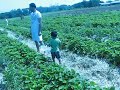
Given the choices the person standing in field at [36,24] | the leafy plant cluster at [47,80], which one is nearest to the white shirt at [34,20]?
the person standing in field at [36,24]

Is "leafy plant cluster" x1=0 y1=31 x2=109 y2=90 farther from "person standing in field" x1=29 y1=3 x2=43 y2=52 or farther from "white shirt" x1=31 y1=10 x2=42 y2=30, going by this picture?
"white shirt" x1=31 y1=10 x2=42 y2=30

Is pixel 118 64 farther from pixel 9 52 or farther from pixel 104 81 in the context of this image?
pixel 9 52

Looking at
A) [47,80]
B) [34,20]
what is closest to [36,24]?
[34,20]

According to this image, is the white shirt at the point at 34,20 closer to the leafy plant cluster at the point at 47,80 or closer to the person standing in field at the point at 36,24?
the person standing in field at the point at 36,24

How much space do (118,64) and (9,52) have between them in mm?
3898

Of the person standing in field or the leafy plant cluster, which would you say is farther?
the person standing in field

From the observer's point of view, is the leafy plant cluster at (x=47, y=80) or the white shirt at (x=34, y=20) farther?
the white shirt at (x=34, y=20)

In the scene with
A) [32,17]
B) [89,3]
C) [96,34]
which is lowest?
[89,3]

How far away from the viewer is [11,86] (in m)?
7.32

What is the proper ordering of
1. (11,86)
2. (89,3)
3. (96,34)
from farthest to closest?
(89,3), (96,34), (11,86)

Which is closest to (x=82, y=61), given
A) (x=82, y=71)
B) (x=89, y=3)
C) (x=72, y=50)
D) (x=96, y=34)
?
(x=82, y=71)

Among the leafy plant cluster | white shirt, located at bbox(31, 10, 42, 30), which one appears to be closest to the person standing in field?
white shirt, located at bbox(31, 10, 42, 30)

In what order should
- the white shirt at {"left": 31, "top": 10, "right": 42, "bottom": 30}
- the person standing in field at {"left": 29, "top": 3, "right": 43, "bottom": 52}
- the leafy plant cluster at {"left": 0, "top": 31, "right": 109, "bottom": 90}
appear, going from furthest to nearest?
the white shirt at {"left": 31, "top": 10, "right": 42, "bottom": 30}, the person standing in field at {"left": 29, "top": 3, "right": 43, "bottom": 52}, the leafy plant cluster at {"left": 0, "top": 31, "right": 109, "bottom": 90}

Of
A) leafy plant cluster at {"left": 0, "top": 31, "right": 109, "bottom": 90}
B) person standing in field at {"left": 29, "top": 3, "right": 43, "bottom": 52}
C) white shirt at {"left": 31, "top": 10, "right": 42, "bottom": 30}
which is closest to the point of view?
leafy plant cluster at {"left": 0, "top": 31, "right": 109, "bottom": 90}
